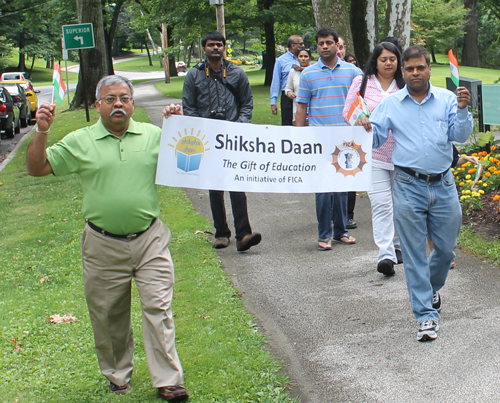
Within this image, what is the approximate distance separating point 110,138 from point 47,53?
74.1 meters

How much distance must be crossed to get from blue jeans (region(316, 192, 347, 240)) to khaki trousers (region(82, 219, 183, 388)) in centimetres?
327

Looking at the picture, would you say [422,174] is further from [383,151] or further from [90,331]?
[90,331]

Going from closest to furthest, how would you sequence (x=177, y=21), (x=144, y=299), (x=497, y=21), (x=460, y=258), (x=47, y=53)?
(x=144, y=299)
(x=460, y=258)
(x=177, y=21)
(x=497, y=21)
(x=47, y=53)

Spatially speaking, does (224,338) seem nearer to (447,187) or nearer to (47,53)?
(447,187)

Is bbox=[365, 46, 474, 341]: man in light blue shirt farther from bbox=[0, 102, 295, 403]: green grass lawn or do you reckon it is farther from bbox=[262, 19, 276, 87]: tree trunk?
bbox=[262, 19, 276, 87]: tree trunk

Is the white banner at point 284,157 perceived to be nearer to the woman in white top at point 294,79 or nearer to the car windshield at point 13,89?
the woman in white top at point 294,79

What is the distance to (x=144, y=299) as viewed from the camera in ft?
12.9

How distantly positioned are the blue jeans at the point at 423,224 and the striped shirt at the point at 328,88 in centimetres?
233

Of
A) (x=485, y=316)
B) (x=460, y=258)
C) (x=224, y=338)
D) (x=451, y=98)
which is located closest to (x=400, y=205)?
(x=451, y=98)

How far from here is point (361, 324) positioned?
5.18 metres

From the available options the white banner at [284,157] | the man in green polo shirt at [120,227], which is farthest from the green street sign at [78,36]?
the man in green polo shirt at [120,227]

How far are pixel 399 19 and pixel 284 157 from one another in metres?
9.67

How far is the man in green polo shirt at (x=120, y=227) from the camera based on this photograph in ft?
12.9

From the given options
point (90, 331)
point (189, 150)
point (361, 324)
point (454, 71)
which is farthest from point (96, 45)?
point (454, 71)
